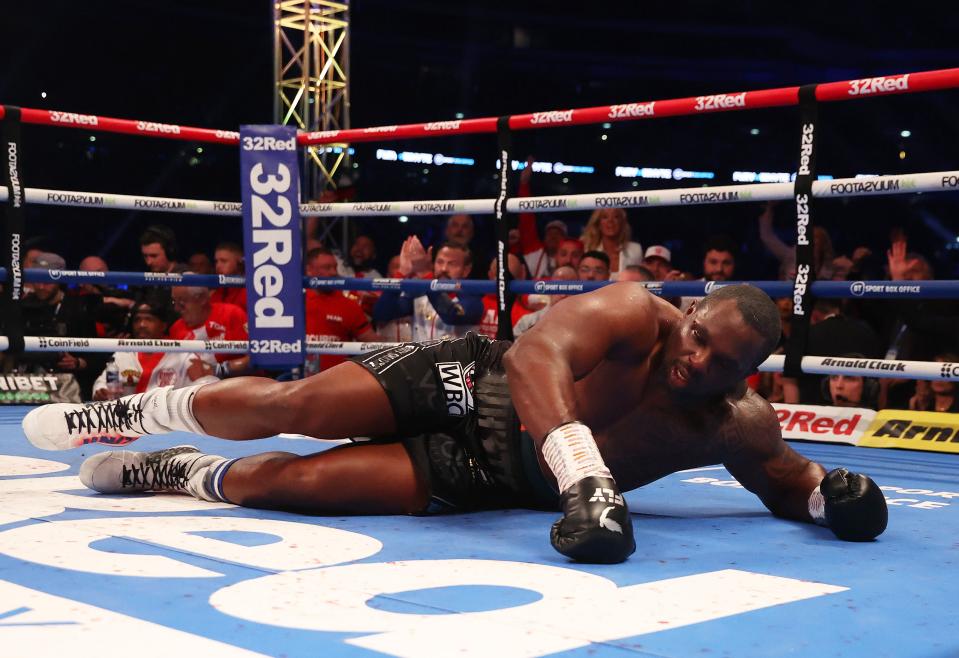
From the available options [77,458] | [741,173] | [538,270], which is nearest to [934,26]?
[741,173]

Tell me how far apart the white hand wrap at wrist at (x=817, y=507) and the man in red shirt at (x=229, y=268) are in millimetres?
3171

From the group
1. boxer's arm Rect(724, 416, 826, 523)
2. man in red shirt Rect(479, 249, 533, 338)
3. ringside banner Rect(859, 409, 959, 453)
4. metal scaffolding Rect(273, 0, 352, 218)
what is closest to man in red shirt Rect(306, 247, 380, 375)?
man in red shirt Rect(479, 249, 533, 338)

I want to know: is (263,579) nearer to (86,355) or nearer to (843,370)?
(843,370)

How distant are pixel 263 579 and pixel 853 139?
1416 centimetres

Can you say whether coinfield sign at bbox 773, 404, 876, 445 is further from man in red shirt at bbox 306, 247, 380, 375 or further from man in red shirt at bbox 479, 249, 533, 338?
man in red shirt at bbox 306, 247, 380, 375

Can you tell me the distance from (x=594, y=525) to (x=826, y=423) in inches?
90.4

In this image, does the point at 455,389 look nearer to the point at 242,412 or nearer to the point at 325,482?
the point at 325,482

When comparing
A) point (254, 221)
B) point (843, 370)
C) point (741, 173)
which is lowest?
point (843, 370)

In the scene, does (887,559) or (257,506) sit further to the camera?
(257,506)

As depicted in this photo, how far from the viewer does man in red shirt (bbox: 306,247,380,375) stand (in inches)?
204

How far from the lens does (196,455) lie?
2.54 metres

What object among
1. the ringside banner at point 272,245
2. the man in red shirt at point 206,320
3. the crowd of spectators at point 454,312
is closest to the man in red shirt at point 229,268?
the crowd of spectators at point 454,312

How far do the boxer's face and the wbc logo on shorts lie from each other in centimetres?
50

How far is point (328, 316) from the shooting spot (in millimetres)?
5234
